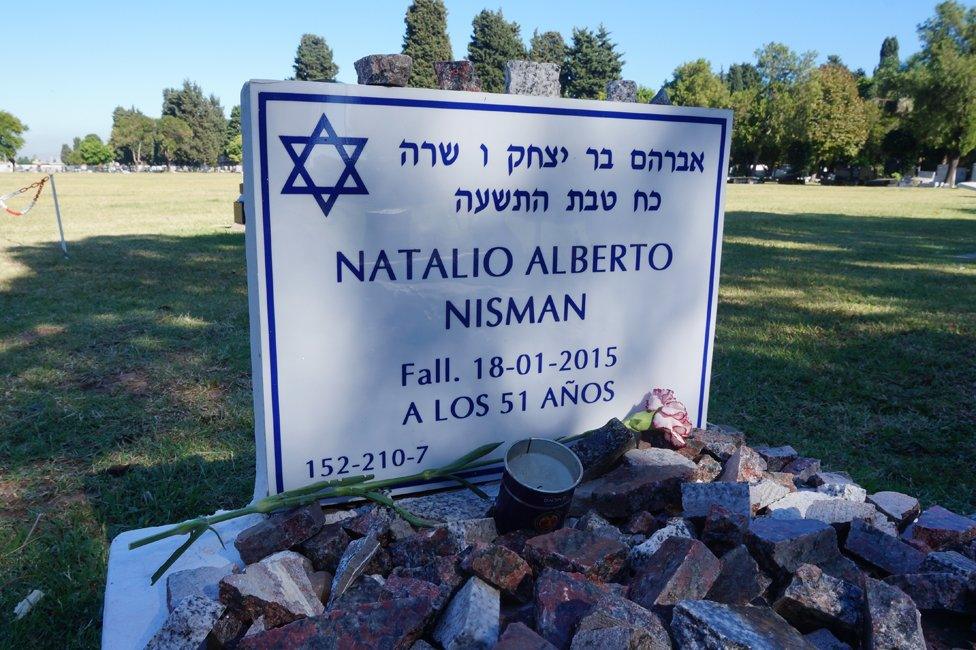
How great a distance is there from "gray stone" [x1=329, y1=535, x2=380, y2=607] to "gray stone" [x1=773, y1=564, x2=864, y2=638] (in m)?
1.05

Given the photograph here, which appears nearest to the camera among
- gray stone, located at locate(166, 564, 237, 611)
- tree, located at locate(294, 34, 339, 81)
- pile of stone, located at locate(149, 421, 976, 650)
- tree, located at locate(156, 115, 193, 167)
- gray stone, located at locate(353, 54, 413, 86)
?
pile of stone, located at locate(149, 421, 976, 650)

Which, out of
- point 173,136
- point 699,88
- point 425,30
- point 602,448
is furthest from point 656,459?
point 173,136

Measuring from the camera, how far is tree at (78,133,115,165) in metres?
110

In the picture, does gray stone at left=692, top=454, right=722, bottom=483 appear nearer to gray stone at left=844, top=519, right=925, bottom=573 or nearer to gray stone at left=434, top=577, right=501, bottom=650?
gray stone at left=844, top=519, right=925, bottom=573

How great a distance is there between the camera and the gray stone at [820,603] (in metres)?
1.66

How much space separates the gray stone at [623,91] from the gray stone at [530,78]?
319mm

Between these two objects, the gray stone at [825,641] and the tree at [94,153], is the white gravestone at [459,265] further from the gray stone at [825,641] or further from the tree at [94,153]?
the tree at [94,153]

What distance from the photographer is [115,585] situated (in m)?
2.01

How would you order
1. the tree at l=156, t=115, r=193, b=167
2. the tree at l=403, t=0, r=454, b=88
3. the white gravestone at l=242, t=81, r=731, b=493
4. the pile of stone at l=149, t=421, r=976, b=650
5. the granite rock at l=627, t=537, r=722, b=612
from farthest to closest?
the tree at l=156, t=115, r=193, b=167
the tree at l=403, t=0, r=454, b=88
the white gravestone at l=242, t=81, r=731, b=493
the granite rock at l=627, t=537, r=722, b=612
the pile of stone at l=149, t=421, r=976, b=650

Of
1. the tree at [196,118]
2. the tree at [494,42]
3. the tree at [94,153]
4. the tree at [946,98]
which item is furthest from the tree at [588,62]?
the tree at [94,153]

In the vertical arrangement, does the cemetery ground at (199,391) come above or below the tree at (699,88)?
below

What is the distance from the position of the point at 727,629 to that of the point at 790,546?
0.50 metres

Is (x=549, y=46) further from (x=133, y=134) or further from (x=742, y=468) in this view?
(x=742, y=468)

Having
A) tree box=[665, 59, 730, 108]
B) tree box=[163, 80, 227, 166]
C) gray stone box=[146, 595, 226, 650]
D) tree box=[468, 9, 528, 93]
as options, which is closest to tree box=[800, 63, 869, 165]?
tree box=[665, 59, 730, 108]
